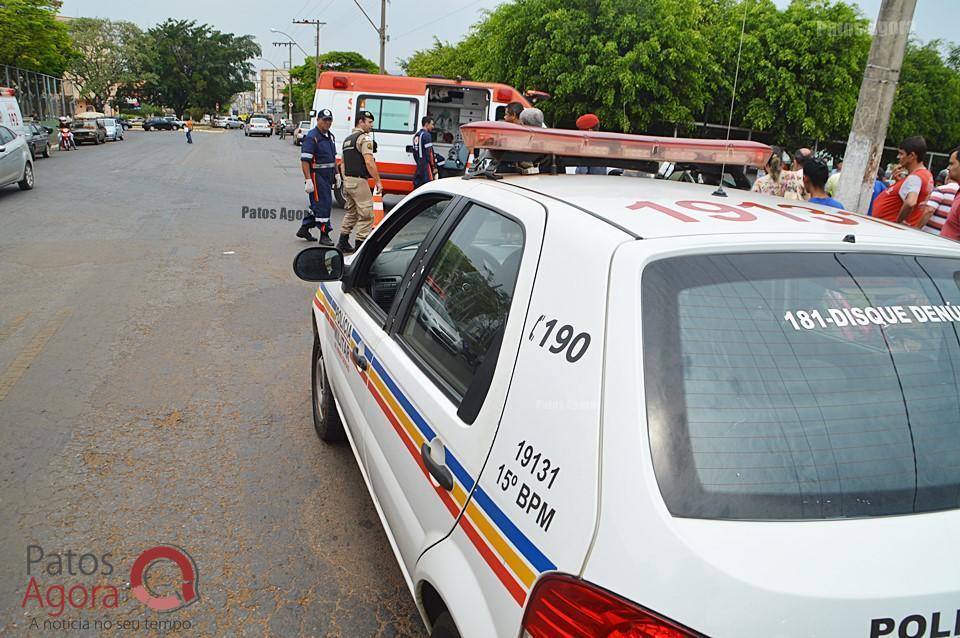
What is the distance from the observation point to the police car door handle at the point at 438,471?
1842 mm

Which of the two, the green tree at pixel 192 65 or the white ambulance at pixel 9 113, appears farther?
the green tree at pixel 192 65

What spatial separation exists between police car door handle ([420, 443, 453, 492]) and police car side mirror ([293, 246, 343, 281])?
1.67 meters

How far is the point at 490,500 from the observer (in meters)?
1.64

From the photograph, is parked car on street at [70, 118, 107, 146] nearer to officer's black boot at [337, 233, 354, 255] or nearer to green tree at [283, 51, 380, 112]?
officer's black boot at [337, 233, 354, 255]

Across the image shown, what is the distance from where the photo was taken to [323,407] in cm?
396

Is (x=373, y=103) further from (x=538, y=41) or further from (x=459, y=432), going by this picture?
(x=459, y=432)

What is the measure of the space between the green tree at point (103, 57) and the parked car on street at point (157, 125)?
34.1 ft

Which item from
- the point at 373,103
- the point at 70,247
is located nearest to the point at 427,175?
the point at 373,103

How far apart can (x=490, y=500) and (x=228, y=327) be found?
500 centimetres

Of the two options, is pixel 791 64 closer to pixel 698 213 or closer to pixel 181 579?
pixel 698 213

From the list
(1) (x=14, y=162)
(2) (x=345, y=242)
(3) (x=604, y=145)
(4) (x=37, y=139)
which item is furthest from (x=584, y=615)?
(4) (x=37, y=139)

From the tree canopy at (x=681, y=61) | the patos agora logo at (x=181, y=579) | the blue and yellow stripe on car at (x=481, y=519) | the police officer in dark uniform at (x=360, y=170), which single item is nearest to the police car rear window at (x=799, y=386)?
the blue and yellow stripe on car at (x=481, y=519)

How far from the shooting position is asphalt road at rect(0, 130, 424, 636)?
2754 millimetres

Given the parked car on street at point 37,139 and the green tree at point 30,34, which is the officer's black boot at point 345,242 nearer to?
the parked car on street at point 37,139
